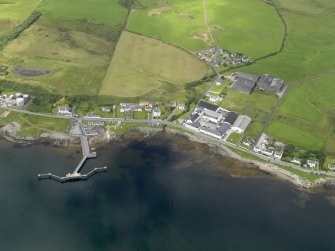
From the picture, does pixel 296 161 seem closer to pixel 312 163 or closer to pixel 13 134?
pixel 312 163

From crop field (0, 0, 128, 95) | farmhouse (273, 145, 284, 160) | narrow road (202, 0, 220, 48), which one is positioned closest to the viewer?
farmhouse (273, 145, 284, 160)

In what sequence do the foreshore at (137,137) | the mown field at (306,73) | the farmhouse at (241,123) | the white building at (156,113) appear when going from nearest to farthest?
the foreshore at (137,137)
the farmhouse at (241,123)
the mown field at (306,73)
the white building at (156,113)

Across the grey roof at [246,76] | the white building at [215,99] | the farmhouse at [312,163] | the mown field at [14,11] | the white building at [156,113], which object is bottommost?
the mown field at [14,11]

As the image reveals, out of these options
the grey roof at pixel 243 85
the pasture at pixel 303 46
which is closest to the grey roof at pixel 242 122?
the grey roof at pixel 243 85

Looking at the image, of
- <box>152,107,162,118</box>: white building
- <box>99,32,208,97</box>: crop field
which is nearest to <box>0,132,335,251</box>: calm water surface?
<box>152,107,162,118</box>: white building

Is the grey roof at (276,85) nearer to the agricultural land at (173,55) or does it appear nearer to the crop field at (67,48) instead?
the agricultural land at (173,55)

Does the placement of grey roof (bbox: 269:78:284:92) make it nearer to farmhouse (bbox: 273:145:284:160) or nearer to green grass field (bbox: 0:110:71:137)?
farmhouse (bbox: 273:145:284:160)
